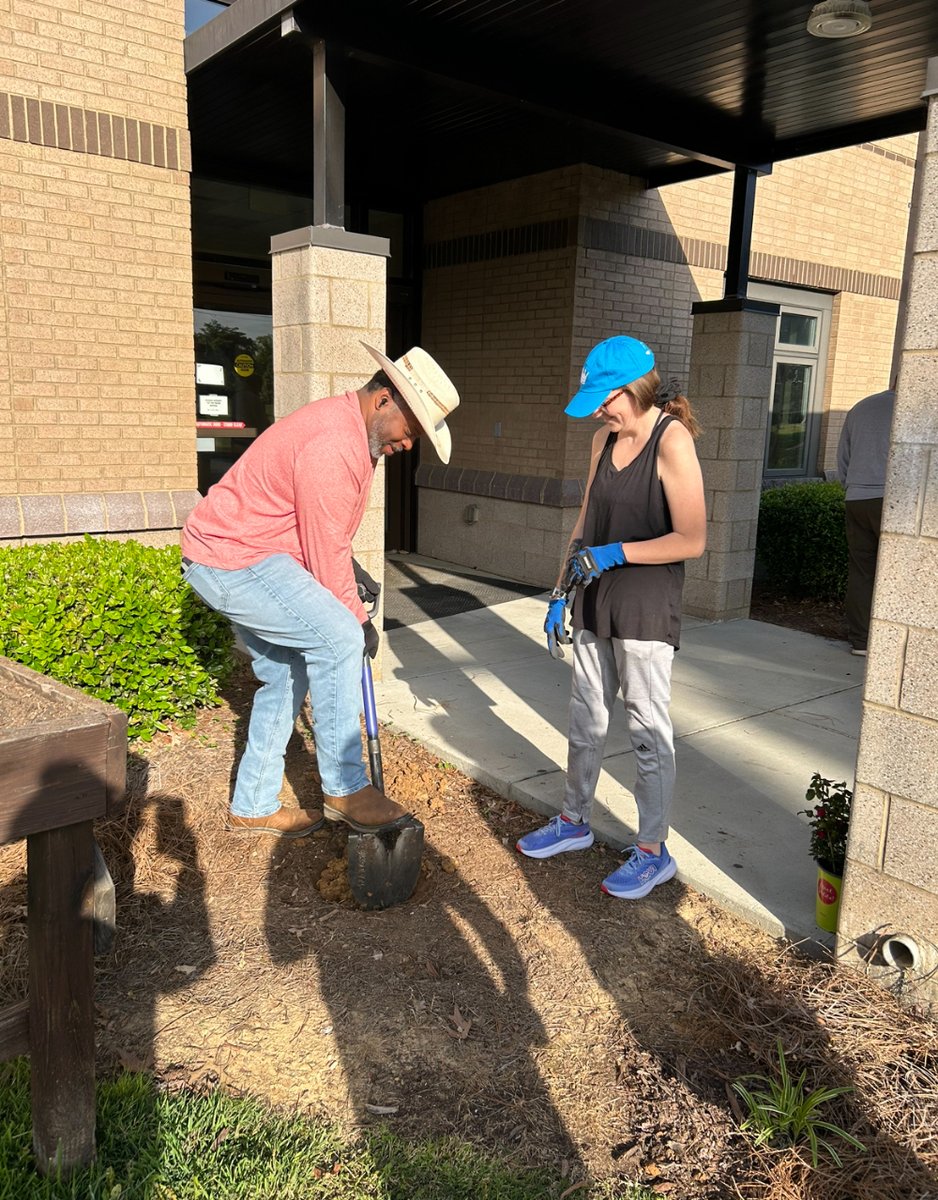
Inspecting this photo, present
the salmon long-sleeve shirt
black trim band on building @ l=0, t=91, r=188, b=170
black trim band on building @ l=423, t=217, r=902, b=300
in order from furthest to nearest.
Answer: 1. black trim band on building @ l=423, t=217, r=902, b=300
2. black trim band on building @ l=0, t=91, r=188, b=170
3. the salmon long-sleeve shirt

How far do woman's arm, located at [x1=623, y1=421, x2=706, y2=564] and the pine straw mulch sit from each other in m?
1.31

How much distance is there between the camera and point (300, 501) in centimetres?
313

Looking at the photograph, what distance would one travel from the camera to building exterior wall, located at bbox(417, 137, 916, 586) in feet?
29.2

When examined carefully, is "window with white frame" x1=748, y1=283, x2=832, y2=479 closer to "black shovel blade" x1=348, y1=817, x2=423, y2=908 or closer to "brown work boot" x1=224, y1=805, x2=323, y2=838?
"brown work boot" x1=224, y1=805, x2=323, y2=838

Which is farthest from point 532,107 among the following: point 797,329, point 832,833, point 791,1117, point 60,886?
point 797,329

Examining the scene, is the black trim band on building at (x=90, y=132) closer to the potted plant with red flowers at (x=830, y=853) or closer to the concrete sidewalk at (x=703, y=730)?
the concrete sidewalk at (x=703, y=730)

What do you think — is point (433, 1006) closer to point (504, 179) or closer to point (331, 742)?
point (331, 742)

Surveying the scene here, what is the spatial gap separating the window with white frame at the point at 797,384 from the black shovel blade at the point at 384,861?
9.16m

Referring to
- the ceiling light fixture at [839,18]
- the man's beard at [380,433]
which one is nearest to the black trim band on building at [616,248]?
the ceiling light fixture at [839,18]

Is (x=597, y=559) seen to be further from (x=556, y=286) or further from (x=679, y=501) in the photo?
(x=556, y=286)

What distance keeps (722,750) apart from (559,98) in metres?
4.45

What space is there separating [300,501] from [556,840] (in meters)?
1.70

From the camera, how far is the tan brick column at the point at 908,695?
2.61 meters

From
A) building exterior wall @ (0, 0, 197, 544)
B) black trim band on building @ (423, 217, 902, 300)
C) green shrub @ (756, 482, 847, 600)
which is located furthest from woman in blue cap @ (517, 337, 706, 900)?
black trim band on building @ (423, 217, 902, 300)
